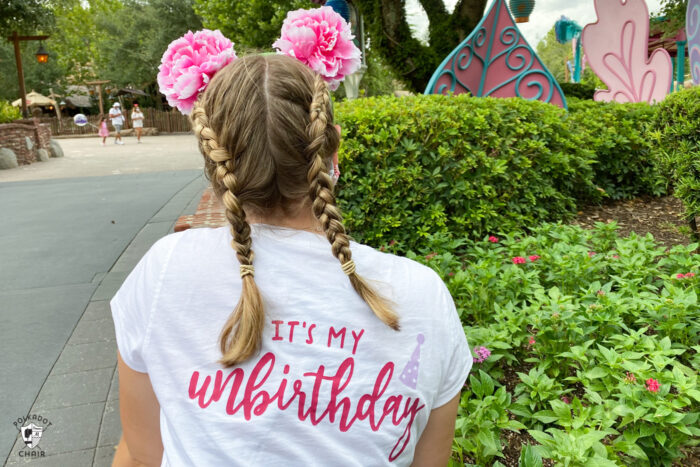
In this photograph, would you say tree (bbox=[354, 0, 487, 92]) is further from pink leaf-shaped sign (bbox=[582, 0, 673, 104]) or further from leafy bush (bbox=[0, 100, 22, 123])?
leafy bush (bbox=[0, 100, 22, 123])

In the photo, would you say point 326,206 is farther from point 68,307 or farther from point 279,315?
point 68,307

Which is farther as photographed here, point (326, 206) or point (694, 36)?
point (694, 36)

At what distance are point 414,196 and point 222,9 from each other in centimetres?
1568

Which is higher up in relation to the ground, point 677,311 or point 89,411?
point 677,311

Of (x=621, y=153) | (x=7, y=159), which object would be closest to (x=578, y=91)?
(x=621, y=153)

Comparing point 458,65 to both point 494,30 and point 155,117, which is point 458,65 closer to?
point 494,30

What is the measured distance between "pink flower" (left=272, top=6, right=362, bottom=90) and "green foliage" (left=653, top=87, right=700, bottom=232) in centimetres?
276

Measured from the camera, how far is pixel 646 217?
495cm

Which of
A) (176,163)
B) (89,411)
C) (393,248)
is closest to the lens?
(89,411)

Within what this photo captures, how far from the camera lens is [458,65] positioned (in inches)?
228

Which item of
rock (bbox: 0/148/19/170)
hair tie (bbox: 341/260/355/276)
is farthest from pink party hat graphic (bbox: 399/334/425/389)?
rock (bbox: 0/148/19/170)

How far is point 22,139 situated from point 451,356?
17.0 metres

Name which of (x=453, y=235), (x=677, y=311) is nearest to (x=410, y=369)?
(x=677, y=311)

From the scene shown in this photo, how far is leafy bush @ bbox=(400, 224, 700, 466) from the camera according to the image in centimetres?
189
